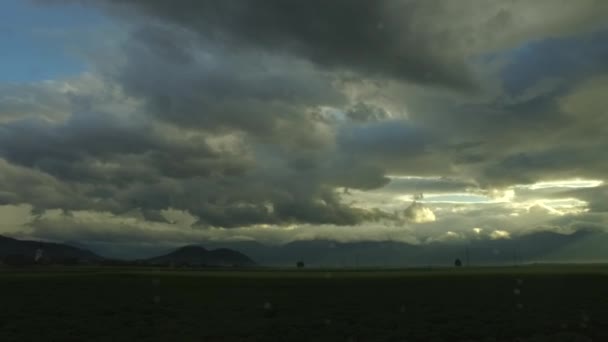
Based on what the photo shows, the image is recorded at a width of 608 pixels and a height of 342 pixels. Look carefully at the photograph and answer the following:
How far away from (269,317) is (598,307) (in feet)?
148

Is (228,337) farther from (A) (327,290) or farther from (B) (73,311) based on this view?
(A) (327,290)

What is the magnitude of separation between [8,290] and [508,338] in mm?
80130

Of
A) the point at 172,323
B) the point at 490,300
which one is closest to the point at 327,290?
the point at 490,300

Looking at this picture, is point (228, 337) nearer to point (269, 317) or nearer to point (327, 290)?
point (269, 317)

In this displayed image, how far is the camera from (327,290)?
100m

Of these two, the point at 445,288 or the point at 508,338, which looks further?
the point at 445,288

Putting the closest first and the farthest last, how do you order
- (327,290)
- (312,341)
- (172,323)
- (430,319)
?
(312,341)
(172,323)
(430,319)
(327,290)

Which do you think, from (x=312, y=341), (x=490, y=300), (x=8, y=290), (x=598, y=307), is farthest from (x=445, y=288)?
(x=8, y=290)

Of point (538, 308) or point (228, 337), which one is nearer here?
point (228, 337)

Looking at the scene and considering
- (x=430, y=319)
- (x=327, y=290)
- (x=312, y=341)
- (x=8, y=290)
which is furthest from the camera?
(x=327, y=290)

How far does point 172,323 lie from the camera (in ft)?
190

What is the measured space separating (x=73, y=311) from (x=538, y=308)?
57.7 meters

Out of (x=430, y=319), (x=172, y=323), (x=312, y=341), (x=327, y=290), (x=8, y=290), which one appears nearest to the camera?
(x=312, y=341)

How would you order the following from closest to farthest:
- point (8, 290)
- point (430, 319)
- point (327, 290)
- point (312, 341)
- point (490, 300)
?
1. point (312, 341)
2. point (430, 319)
3. point (490, 300)
4. point (8, 290)
5. point (327, 290)
